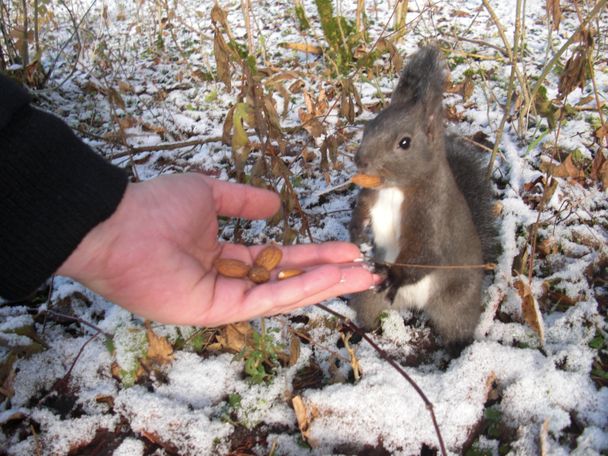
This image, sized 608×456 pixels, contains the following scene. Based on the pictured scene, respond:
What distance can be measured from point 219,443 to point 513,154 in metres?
2.03

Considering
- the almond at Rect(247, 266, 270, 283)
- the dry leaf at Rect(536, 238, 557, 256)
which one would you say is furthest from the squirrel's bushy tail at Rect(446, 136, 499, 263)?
the almond at Rect(247, 266, 270, 283)

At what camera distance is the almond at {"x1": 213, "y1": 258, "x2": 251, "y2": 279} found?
5.03ft

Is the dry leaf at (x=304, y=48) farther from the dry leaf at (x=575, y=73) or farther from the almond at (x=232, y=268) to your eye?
the almond at (x=232, y=268)

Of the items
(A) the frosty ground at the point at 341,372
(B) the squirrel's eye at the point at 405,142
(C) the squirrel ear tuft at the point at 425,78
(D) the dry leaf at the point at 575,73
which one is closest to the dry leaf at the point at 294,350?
(A) the frosty ground at the point at 341,372

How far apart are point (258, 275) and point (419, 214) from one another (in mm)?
592

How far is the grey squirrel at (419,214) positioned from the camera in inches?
Answer: 65.8

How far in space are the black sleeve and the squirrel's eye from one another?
3.03ft

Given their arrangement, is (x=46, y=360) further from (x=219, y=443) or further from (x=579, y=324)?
(x=579, y=324)

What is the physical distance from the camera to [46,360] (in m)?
1.71

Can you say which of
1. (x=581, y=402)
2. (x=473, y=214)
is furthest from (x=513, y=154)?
(x=581, y=402)

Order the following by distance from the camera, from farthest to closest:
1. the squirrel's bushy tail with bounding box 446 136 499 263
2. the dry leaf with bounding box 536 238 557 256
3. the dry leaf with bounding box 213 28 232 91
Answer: the dry leaf with bounding box 536 238 557 256
the squirrel's bushy tail with bounding box 446 136 499 263
the dry leaf with bounding box 213 28 232 91

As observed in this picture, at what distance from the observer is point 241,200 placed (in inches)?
61.5

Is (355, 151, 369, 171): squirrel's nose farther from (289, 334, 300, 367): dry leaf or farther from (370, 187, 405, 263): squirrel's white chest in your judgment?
(289, 334, 300, 367): dry leaf

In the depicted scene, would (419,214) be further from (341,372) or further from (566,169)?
(566,169)
